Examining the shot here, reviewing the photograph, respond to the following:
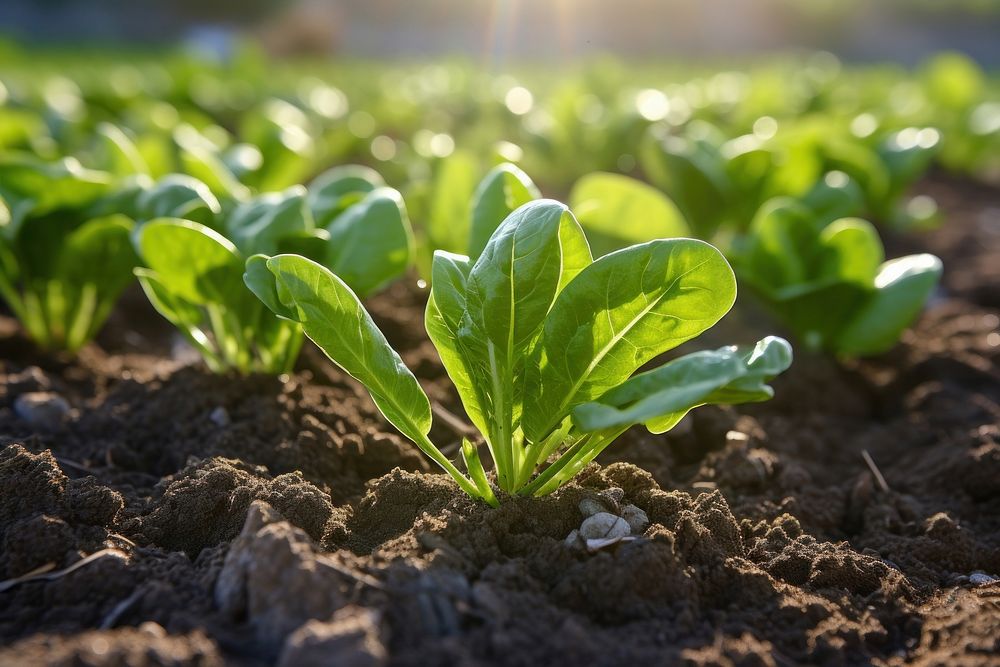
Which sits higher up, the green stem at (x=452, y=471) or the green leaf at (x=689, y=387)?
the green leaf at (x=689, y=387)

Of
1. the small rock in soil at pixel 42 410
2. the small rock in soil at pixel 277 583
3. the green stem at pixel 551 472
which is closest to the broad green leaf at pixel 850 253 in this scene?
the green stem at pixel 551 472

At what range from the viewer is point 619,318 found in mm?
1428

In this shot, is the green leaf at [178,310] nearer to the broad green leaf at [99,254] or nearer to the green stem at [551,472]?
the broad green leaf at [99,254]

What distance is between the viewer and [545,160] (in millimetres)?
4191

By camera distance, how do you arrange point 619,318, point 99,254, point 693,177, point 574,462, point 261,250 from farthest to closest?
point 693,177, point 99,254, point 261,250, point 574,462, point 619,318

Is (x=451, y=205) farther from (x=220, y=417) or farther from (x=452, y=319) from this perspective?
(x=452, y=319)

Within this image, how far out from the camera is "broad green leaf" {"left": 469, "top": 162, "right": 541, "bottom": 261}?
1.70 meters

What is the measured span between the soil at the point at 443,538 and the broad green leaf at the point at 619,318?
0.18 m

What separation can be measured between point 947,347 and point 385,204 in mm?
1817

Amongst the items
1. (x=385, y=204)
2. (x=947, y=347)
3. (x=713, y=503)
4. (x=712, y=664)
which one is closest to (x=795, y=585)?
(x=713, y=503)

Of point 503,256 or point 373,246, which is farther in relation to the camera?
point 373,246

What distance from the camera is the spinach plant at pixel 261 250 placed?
1771 millimetres

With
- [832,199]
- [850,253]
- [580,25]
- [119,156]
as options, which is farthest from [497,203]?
[580,25]

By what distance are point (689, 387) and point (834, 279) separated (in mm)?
1272
